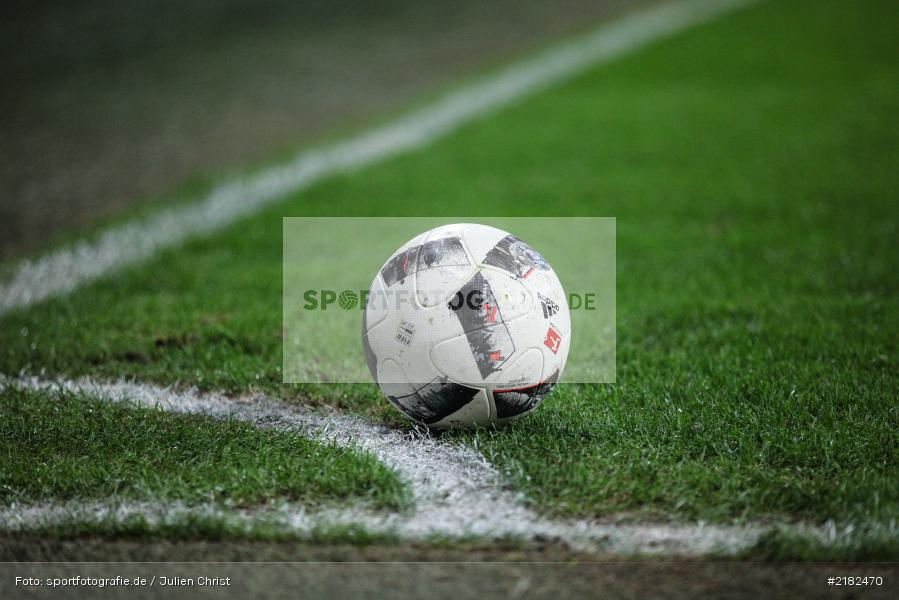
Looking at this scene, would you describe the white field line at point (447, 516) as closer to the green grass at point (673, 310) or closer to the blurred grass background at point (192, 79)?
the green grass at point (673, 310)

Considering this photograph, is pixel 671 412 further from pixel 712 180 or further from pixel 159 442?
pixel 712 180

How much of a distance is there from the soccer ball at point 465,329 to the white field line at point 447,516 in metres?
0.19

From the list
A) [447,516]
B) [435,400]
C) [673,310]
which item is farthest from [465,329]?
[673,310]

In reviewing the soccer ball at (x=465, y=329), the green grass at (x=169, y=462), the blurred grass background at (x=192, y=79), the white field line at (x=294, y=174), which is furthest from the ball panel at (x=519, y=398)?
the blurred grass background at (x=192, y=79)

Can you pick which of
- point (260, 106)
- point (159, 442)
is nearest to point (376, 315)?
point (159, 442)

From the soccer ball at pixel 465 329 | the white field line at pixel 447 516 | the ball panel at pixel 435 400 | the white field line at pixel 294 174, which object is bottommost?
the white field line at pixel 447 516

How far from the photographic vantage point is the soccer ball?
9.77 ft

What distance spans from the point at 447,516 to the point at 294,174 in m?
6.18

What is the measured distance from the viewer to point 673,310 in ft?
15.4

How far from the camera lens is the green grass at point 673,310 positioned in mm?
2908

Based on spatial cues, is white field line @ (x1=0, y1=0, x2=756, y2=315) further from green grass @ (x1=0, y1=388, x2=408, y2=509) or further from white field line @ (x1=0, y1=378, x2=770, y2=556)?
white field line @ (x1=0, y1=378, x2=770, y2=556)

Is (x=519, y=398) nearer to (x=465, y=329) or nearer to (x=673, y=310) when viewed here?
(x=465, y=329)

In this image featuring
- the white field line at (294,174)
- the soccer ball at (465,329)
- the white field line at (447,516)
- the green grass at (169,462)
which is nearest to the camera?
the white field line at (447,516)

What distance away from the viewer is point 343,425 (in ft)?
11.2
